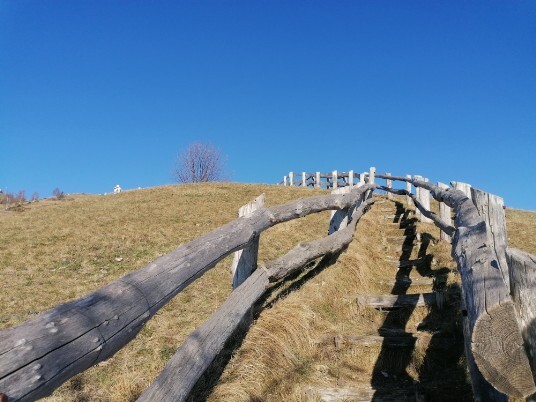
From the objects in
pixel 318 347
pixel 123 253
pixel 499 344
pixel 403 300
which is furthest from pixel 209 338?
pixel 123 253

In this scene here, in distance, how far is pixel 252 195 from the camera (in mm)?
21656

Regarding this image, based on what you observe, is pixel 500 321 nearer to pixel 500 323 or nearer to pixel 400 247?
pixel 500 323

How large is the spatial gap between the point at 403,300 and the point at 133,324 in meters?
4.67

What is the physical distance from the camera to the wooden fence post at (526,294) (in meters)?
2.40

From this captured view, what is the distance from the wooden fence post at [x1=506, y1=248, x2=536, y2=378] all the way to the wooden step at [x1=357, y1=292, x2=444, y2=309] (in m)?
3.96

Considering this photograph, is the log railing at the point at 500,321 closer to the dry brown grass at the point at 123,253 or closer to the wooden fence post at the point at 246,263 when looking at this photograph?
the wooden fence post at the point at 246,263

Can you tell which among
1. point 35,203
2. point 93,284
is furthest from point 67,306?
point 35,203

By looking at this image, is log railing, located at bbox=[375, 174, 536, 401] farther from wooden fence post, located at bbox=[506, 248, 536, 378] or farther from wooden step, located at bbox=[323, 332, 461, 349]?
wooden step, located at bbox=[323, 332, 461, 349]

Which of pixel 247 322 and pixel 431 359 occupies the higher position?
pixel 247 322

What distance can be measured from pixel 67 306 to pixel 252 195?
1932 cm

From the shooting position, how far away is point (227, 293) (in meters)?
8.32

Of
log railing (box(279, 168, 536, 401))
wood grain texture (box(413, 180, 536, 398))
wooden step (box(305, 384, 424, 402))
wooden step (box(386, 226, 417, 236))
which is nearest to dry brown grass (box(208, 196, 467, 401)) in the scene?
wooden step (box(305, 384, 424, 402))

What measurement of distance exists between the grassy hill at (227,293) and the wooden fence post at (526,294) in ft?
7.94

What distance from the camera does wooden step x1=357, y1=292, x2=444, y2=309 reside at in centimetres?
655
